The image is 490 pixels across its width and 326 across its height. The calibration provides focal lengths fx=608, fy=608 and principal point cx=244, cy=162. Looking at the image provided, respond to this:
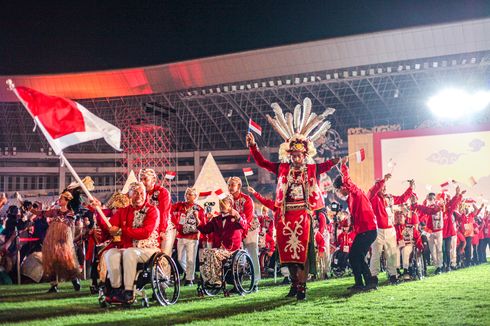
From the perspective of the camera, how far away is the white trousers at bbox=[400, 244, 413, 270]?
11.3m

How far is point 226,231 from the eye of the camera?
8.99 m

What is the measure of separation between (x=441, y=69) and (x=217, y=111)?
1581 centimetres

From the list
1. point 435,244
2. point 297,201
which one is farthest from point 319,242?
point 297,201

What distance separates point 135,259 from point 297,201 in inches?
90.6

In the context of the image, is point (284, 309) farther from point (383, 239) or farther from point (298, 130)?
point (383, 239)

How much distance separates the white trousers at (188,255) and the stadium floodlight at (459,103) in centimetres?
1952

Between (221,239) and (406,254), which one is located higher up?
(221,239)

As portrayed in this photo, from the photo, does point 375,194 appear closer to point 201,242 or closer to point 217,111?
point 201,242

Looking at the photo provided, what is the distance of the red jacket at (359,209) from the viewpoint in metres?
8.98

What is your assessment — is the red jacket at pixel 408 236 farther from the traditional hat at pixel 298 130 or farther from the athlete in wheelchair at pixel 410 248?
the traditional hat at pixel 298 130

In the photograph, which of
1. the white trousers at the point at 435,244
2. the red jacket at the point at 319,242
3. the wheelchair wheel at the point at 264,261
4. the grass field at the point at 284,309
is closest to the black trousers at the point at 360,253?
the grass field at the point at 284,309

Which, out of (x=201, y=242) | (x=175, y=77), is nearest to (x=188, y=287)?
(x=201, y=242)

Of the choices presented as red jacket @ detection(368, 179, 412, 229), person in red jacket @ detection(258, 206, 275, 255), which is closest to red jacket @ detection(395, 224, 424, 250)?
red jacket @ detection(368, 179, 412, 229)

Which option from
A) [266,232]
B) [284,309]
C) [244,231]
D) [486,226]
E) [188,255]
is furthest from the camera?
[486,226]
